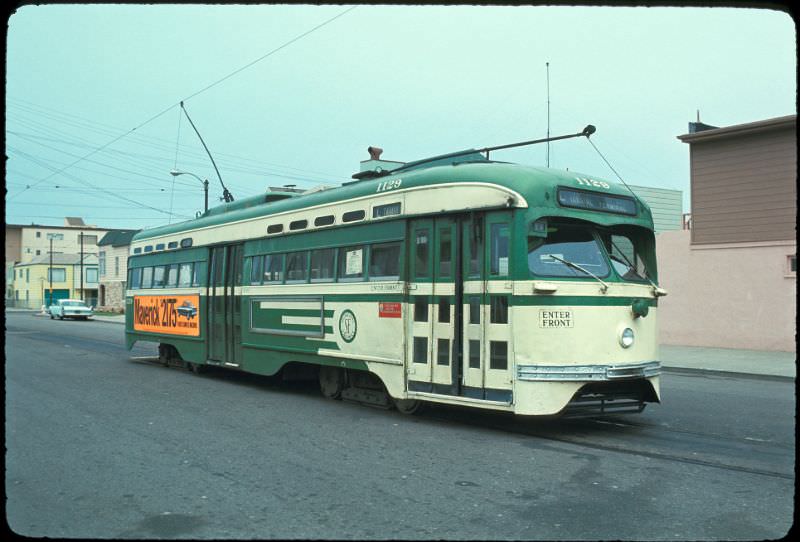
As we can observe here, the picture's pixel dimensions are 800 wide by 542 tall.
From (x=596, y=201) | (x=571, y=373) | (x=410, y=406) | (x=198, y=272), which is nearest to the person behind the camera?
(x=571, y=373)

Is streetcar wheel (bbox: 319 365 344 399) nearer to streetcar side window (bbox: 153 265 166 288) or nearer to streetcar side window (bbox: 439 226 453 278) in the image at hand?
streetcar side window (bbox: 439 226 453 278)

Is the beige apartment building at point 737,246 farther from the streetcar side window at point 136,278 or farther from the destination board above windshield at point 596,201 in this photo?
the streetcar side window at point 136,278

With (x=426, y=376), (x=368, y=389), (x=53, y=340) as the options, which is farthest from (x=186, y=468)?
(x=53, y=340)

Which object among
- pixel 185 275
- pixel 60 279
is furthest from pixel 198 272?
pixel 60 279

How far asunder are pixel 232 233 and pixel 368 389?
4.78m

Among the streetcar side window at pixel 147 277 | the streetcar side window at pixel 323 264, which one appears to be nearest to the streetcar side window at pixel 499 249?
the streetcar side window at pixel 323 264

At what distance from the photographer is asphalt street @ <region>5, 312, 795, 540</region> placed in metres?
5.31

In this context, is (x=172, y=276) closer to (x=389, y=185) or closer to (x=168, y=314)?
(x=168, y=314)

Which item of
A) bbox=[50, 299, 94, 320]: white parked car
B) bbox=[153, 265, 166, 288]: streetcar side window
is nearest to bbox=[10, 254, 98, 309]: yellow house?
bbox=[50, 299, 94, 320]: white parked car

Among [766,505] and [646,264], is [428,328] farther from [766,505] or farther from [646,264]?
[766,505]

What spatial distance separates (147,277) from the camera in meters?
17.8

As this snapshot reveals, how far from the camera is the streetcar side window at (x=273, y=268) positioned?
40.4 feet

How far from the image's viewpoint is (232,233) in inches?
547

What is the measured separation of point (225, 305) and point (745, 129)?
51.0 ft
